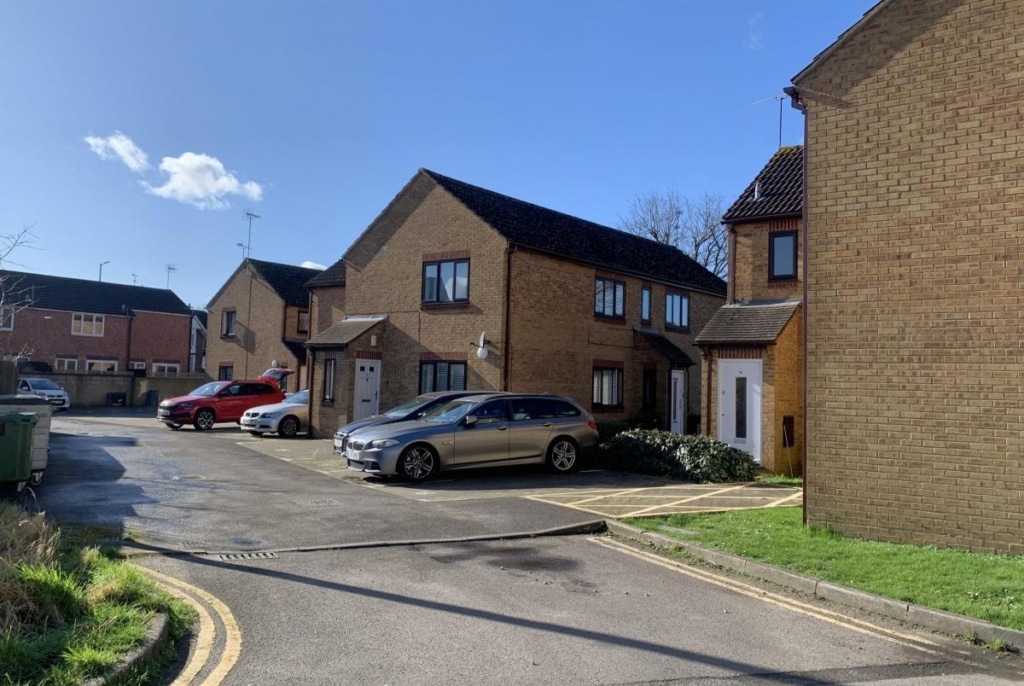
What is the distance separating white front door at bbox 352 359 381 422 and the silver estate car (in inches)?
299

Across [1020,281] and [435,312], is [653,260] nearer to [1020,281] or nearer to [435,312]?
[435,312]

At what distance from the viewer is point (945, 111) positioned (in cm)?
894

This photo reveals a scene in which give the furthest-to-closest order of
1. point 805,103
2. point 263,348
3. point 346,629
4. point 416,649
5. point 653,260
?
point 263,348 < point 653,260 < point 805,103 < point 346,629 < point 416,649

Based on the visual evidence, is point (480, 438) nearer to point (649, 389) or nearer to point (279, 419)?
point (279, 419)

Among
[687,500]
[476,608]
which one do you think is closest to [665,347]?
[687,500]

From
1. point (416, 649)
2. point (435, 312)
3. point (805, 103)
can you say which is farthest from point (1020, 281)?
point (435, 312)

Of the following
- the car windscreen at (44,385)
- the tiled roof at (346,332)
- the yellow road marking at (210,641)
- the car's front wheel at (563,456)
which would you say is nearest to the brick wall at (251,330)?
the car windscreen at (44,385)

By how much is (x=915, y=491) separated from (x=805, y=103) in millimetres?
5057

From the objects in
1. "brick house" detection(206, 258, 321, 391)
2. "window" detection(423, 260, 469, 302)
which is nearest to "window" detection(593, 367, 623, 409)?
"window" detection(423, 260, 469, 302)

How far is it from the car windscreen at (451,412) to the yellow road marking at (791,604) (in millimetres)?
6015

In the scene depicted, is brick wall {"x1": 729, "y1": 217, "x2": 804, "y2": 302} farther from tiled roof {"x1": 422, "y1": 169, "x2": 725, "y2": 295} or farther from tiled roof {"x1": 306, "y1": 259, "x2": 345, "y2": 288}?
tiled roof {"x1": 306, "y1": 259, "x2": 345, "y2": 288}

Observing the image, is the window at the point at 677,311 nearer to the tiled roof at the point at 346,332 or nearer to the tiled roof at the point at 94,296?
the tiled roof at the point at 346,332

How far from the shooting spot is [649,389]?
2595cm

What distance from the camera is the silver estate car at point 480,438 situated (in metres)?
14.1
